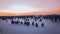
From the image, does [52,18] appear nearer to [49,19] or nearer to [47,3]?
[49,19]

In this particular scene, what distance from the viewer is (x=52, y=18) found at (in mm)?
1872

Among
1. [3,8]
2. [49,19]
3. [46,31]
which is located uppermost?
[3,8]

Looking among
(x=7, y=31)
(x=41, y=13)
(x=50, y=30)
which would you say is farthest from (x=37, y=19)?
(x=7, y=31)

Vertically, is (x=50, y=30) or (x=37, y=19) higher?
(x=37, y=19)

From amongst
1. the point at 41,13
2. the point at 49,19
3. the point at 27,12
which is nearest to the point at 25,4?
the point at 27,12

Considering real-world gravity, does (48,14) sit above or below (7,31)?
above

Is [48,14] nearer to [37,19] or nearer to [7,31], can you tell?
[37,19]

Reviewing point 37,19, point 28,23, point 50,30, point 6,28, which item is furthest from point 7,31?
point 50,30

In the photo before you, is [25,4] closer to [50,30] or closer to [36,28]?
[36,28]

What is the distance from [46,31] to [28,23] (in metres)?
0.24

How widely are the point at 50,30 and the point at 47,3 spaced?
0.33 meters

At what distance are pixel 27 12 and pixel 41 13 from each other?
6.7 inches

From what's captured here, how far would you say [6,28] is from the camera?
5.98ft

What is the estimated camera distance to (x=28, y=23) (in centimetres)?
186
